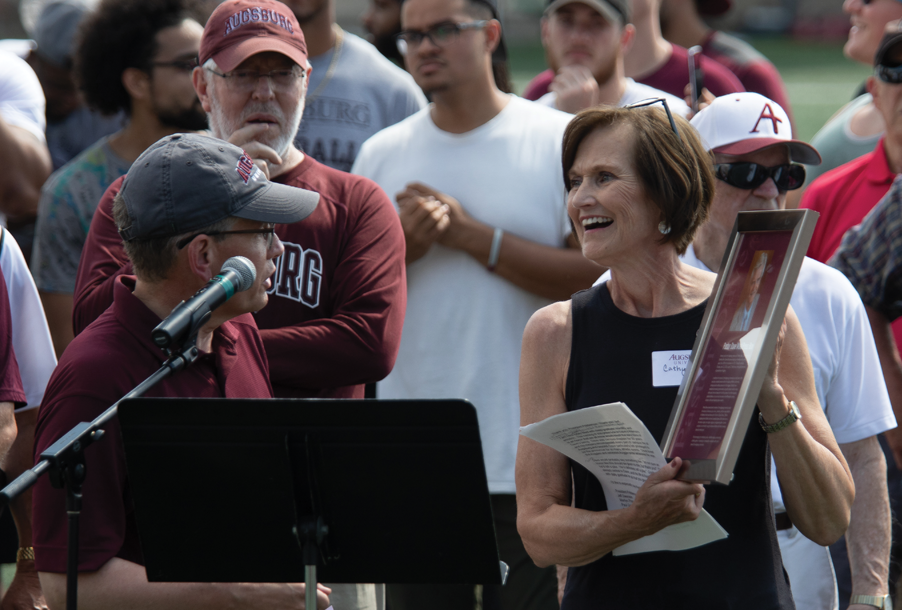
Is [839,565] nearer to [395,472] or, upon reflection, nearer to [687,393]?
[687,393]

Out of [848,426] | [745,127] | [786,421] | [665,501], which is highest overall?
[745,127]

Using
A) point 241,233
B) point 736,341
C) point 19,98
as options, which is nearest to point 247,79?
point 241,233

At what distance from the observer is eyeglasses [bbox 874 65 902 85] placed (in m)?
3.92

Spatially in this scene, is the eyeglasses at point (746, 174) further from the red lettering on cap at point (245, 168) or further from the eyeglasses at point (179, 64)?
the eyeglasses at point (179, 64)

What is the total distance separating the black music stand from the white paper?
276 mm

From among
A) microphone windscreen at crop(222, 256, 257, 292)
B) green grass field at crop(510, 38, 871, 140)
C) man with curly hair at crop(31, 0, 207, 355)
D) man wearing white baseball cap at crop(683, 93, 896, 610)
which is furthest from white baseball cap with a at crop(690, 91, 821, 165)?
green grass field at crop(510, 38, 871, 140)

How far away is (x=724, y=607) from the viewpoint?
2.35 meters

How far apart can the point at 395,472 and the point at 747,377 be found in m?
0.70

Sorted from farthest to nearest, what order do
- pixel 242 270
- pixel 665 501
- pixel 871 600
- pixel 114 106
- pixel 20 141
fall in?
pixel 20 141 → pixel 114 106 → pixel 871 600 → pixel 242 270 → pixel 665 501

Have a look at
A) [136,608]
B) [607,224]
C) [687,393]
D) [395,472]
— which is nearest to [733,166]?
[607,224]

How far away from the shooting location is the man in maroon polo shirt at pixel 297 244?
3.12 m

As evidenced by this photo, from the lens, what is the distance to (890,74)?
3941 mm

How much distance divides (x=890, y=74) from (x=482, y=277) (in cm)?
172

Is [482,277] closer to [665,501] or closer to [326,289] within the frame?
[326,289]
